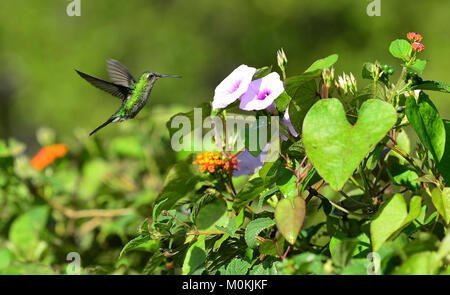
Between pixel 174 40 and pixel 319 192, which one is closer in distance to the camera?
pixel 319 192

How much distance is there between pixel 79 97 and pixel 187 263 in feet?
18.8

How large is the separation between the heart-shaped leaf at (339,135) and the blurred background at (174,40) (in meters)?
4.69

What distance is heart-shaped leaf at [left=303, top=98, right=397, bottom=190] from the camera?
0.48 metres

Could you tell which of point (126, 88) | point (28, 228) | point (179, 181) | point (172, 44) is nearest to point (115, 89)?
point (126, 88)

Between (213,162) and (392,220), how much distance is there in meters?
0.29

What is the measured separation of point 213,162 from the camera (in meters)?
0.71

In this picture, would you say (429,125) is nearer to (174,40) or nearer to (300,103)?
(300,103)

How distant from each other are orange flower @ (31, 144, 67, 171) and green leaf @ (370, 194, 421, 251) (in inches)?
43.9

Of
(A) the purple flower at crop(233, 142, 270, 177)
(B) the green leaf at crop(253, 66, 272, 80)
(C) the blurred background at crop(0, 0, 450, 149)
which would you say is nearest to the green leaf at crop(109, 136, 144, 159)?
(A) the purple flower at crop(233, 142, 270, 177)

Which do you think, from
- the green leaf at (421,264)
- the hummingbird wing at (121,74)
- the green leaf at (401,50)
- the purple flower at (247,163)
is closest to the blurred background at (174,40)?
the hummingbird wing at (121,74)

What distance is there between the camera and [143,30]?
246 inches

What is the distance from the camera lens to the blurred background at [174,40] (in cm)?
521
